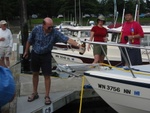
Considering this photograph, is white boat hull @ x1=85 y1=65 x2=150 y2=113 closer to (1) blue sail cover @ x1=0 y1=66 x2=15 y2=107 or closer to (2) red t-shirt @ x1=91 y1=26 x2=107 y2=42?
(1) blue sail cover @ x1=0 y1=66 x2=15 y2=107

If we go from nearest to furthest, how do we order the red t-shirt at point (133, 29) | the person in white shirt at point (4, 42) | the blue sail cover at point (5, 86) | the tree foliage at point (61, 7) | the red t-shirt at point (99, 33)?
the blue sail cover at point (5, 86)
the red t-shirt at point (133, 29)
the red t-shirt at point (99, 33)
the person in white shirt at point (4, 42)
the tree foliage at point (61, 7)

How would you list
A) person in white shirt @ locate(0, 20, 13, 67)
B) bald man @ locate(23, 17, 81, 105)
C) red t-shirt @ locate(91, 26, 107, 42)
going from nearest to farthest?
bald man @ locate(23, 17, 81, 105)
red t-shirt @ locate(91, 26, 107, 42)
person in white shirt @ locate(0, 20, 13, 67)

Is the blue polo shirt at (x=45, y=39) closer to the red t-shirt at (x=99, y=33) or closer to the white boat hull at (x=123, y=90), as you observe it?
the white boat hull at (x=123, y=90)

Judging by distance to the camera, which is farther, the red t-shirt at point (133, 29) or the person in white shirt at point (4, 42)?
the person in white shirt at point (4, 42)

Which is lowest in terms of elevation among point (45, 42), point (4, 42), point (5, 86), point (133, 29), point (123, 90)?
point (123, 90)

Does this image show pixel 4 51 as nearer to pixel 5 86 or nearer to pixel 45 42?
pixel 45 42

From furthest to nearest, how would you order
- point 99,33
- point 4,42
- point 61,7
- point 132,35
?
point 61,7 → point 4,42 → point 99,33 → point 132,35

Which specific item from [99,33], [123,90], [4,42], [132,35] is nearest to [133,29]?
[132,35]

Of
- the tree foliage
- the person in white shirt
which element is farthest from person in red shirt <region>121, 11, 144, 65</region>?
the tree foliage

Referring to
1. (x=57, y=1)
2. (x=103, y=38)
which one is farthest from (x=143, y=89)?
(x=57, y=1)

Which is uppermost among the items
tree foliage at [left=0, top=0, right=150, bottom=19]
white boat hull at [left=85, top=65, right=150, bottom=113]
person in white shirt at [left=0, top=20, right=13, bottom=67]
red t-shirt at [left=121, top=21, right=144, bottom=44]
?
tree foliage at [left=0, top=0, right=150, bottom=19]

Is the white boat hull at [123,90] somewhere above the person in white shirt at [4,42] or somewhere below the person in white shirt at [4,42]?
below

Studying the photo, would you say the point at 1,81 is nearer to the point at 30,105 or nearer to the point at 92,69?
the point at 30,105

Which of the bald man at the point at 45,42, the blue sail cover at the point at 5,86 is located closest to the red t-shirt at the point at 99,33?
the bald man at the point at 45,42
